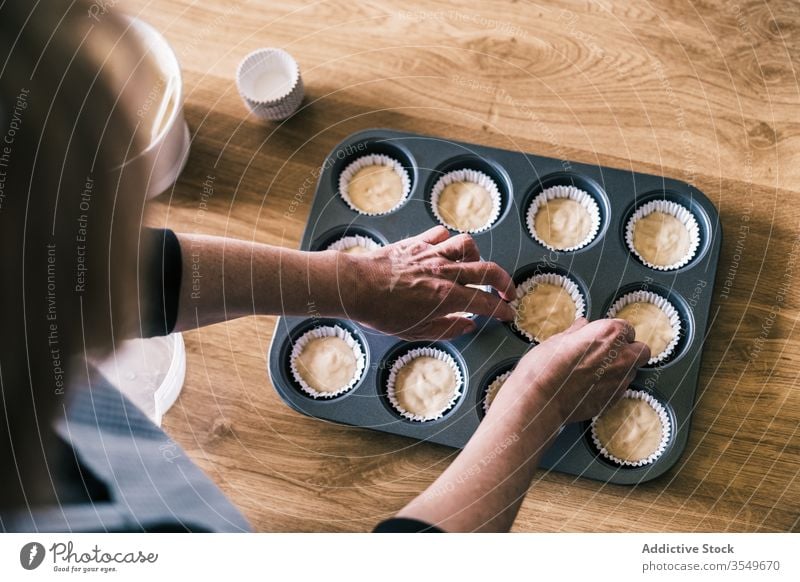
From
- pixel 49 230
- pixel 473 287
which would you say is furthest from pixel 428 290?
pixel 49 230

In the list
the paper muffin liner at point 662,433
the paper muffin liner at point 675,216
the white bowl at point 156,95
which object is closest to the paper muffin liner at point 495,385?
the paper muffin liner at point 662,433

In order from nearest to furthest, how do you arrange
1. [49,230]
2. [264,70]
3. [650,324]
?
[49,230], [650,324], [264,70]

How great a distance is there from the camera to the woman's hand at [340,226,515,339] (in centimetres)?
79

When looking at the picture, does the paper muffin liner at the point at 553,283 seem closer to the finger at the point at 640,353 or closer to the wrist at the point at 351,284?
the finger at the point at 640,353

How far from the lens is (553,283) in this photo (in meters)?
0.84

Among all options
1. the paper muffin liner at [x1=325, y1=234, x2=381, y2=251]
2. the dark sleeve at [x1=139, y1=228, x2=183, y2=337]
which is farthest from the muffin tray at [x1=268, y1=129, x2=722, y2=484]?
the dark sleeve at [x1=139, y1=228, x2=183, y2=337]

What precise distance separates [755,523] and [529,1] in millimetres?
740

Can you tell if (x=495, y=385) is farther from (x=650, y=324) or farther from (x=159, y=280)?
(x=159, y=280)

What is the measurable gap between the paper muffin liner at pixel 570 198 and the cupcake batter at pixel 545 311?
2.3 inches

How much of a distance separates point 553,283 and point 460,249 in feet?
0.43

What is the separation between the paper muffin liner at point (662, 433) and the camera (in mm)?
767

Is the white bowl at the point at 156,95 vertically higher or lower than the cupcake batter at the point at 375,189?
higher

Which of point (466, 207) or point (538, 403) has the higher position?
point (466, 207)

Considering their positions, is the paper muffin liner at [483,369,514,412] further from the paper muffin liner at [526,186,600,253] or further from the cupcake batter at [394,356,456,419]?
the paper muffin liner at [526,186,600,253]
